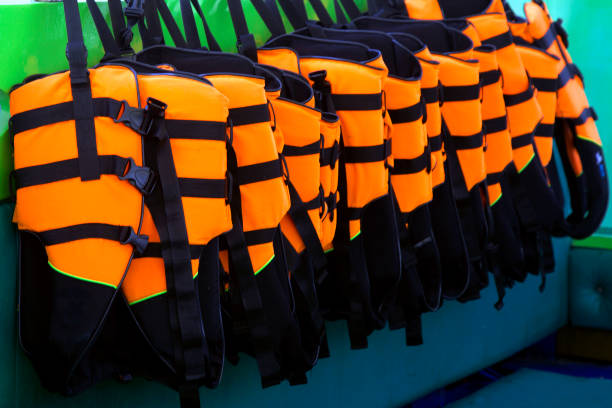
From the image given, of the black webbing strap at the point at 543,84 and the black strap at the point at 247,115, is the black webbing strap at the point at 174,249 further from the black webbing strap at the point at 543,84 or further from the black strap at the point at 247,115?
the black webbing strap at the point at 543,84

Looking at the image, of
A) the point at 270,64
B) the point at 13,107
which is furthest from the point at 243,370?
the point at 13,107

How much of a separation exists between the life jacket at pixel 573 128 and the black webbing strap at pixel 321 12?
2.06ft

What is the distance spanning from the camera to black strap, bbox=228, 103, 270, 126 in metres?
1.11

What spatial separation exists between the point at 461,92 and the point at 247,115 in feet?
2.26

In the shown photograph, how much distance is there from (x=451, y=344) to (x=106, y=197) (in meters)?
1.71

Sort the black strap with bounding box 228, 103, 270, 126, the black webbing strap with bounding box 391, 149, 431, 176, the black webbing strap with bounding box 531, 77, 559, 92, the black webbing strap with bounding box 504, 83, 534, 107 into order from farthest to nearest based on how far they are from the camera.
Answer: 1. the black webbing strap with bounding box 531, 77, 559, 92
2. the black webbing strap with bounding box 504, 83, 534, 107
3. the black webbing strap with bounding box 391, 149, 431, 176
4. the black strap with bounding box 228, 103, 270, 126

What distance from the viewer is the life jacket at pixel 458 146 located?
5.24 feet

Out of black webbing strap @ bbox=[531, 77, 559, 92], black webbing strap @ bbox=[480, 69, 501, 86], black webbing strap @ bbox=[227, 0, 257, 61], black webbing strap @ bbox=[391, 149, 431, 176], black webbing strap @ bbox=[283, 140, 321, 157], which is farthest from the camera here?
black webbing strap @ bbox=[531, 77, 559, 92]

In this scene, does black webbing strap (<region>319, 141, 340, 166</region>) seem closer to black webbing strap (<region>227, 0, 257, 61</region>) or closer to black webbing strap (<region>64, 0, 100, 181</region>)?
black webbing strap (<region>227, 0, 257, 61</region>)

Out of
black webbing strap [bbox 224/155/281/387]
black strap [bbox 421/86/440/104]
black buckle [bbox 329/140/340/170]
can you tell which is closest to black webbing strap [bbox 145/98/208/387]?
black webbing strap [bbox 224/155/281/387]

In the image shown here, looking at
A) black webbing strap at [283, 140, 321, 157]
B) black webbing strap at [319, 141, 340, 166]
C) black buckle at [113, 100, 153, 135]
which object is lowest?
black webbing strap at [319, 141, 340, 166]

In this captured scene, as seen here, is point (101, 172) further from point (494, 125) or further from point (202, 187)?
point (494, 125)

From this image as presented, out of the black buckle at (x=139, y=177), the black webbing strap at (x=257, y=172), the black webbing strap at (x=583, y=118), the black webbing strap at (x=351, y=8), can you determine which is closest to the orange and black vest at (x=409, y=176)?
the black webbing strap at (x=351, y=8)

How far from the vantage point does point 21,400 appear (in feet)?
3.76
